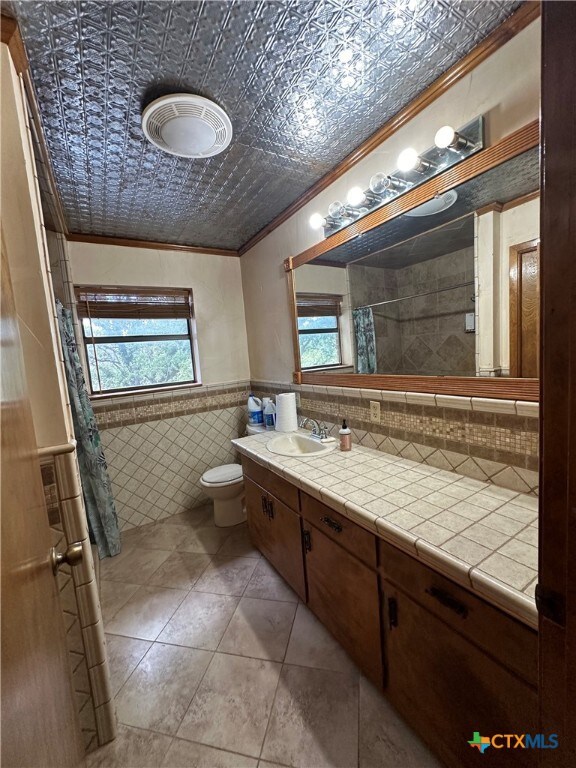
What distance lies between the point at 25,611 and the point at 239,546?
1.97m

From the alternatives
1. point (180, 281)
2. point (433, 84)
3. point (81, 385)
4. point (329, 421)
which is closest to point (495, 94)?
point (433, 84)

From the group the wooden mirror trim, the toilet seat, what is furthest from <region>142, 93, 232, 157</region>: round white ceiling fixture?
the toilet seat

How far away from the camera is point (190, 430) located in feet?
9.32

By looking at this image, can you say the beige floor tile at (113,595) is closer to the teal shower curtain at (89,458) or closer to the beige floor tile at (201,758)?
the teal shower curtain at (89,458)

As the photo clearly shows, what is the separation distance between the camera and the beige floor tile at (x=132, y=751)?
44.1 inches

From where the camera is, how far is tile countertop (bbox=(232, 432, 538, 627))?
775mm

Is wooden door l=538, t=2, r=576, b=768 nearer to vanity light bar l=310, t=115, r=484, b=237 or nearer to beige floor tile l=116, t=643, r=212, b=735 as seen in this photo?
vanity light bar l=310, t=115, r=484, b=237

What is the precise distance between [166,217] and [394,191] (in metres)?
1.61

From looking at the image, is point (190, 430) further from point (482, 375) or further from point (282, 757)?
point (482, 375)

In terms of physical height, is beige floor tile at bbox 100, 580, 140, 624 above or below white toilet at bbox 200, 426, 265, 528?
below

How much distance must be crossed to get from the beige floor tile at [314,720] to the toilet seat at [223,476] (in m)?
1.23

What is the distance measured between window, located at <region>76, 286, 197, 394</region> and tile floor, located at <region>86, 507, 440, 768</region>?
149 centimetres

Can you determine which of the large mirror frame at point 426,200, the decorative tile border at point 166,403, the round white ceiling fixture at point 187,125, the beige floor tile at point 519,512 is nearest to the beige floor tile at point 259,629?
the beige floor tile at point 519,512

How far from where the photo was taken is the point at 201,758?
1116mm
